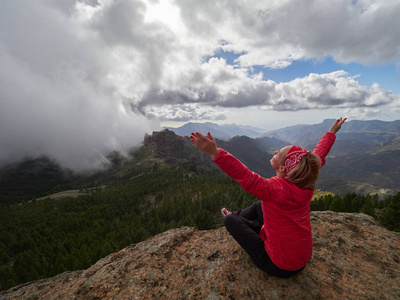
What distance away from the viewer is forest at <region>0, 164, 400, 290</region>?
164ft

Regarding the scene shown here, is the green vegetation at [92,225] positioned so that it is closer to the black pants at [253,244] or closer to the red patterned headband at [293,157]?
the black pants at [253,244]

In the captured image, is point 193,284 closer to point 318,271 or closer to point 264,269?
point 264,269

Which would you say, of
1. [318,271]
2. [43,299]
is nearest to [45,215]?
[43,299]

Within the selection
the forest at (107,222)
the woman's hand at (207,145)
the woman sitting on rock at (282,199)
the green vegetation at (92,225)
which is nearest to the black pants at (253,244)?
the woman sitting on rock at (282,199)

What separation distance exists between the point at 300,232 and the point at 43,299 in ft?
36.5

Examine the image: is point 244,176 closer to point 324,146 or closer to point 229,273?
Answer: point 229,273

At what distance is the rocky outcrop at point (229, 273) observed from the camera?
6148 mm

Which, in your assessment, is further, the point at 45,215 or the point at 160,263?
the point at 45,215

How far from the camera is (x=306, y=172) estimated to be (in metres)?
4.42

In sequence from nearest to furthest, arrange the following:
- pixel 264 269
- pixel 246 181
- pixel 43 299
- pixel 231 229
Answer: pixel 246 181
pixel 264 269
pixel 231 229
pixel 43 299

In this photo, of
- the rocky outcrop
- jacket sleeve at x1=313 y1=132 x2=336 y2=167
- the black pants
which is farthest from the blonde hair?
the rocky outcrop

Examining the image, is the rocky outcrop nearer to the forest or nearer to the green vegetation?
the forest

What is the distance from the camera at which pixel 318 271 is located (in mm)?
6852

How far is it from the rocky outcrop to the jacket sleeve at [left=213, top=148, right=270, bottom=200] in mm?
4040
